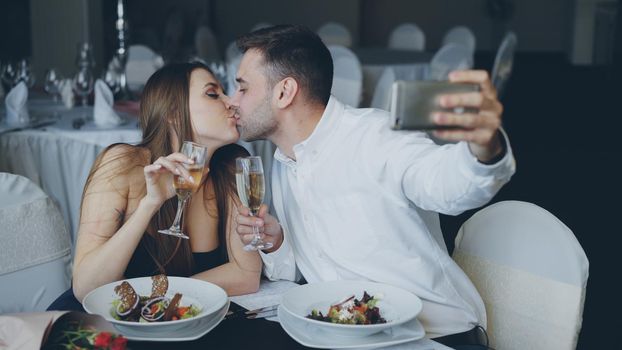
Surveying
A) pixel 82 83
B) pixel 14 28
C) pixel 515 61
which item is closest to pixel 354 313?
pixel 82 83

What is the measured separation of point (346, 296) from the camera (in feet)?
5.73

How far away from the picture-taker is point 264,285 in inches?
79.2

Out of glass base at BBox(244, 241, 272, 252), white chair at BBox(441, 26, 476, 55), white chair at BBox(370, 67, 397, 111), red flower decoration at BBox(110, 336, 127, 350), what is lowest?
glass base at BBox(244, 241, 272, 252)

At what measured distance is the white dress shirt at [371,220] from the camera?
1.95m

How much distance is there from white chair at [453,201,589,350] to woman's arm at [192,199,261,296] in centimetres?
53

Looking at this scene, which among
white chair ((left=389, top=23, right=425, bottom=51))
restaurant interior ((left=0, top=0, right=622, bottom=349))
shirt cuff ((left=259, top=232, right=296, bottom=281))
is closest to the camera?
shirt cuff ((left=259, top=232, right=296, bottom=281))

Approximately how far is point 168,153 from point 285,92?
34 cm

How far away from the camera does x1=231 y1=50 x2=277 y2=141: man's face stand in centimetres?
209

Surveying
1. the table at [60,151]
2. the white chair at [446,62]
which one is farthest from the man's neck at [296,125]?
the white chair at [446,62]

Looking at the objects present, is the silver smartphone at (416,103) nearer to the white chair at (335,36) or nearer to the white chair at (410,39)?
the white chair at (335,36)

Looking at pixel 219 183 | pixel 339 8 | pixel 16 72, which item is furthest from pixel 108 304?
pixel 339 8

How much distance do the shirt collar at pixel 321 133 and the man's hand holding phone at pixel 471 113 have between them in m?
0.70

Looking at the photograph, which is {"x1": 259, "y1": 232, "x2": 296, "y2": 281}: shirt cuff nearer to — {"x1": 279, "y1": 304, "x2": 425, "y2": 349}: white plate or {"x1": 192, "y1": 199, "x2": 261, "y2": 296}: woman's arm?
{"x1": 192, "y1": 199, "x2": 261, "y2": 296}: woman's arm

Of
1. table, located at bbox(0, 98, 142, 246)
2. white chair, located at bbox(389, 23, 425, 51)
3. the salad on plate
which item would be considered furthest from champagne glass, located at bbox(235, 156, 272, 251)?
white chair, located at bbox(389, 23, 425, 51)
